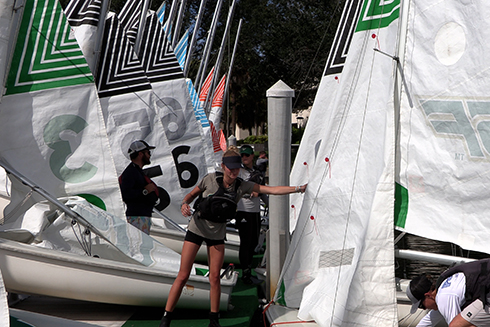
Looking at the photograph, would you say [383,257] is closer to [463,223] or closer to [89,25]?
[463,223]

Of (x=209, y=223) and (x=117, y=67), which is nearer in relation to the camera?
(x=209, y=223)

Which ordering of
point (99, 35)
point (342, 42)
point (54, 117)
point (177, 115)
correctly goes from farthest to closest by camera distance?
point (177, 115), point (342, 42), point (99, 35), point (54, 117)

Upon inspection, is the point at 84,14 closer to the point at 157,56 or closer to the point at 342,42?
the point at 157,56

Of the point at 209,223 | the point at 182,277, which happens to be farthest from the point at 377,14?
the point at 182,277

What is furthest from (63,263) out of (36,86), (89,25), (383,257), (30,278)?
(89,25)

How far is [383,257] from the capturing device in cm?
393

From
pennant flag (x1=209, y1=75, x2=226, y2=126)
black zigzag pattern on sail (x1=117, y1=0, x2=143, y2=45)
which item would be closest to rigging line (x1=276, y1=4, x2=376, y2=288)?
black zigzag pattern on sail (x1=117, y1=0, x2=143, y2=45)

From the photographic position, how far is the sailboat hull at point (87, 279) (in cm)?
458

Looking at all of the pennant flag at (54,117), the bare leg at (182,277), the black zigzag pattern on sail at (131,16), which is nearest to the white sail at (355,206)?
the bare leg at (182,277)

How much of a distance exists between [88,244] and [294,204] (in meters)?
3.83

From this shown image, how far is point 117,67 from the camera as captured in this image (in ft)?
27.0

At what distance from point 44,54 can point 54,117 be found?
26.0 inches

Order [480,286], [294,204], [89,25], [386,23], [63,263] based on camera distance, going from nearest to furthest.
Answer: [480,286] < [386,23] < [63,263] < [89,25] < [294,204]

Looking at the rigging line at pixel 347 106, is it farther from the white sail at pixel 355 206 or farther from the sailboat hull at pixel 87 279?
the sailboat hull at pixel 87 279
